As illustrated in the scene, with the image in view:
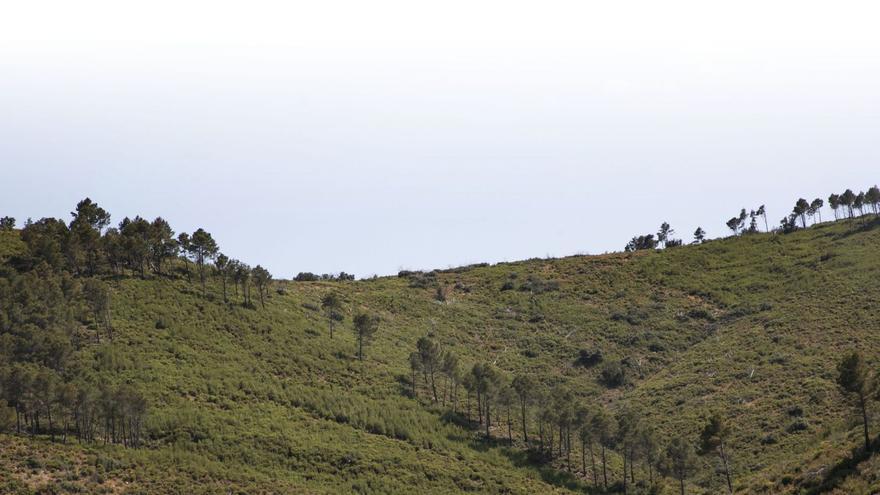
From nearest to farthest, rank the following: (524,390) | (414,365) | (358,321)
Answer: (524,390)
(414,365)
(358,321)

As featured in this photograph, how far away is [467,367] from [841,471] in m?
50.5

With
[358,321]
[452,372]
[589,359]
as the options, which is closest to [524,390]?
[452,372]

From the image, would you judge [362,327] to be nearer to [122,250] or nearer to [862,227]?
[122,250]

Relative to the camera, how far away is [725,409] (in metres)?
81.9

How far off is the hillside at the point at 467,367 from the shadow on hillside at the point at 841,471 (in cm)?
25

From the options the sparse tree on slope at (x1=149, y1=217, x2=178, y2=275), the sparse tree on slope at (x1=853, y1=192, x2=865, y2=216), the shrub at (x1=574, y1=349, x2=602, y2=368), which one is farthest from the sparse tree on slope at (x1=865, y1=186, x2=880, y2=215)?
the sparse tree on slope at (x1=149, y1=217, x2=178, y2=275)

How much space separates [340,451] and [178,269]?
42511 millimetres

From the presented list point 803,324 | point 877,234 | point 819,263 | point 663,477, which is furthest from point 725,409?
point 877,234

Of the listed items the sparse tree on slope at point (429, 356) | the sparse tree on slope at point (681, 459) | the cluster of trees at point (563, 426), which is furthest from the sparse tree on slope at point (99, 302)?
the sparse tree on slope at point (681, 459)

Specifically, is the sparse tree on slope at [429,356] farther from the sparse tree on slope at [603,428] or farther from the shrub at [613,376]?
the shrub at [613,376]

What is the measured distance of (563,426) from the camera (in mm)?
74625

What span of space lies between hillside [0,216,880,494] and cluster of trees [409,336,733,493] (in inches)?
42.3

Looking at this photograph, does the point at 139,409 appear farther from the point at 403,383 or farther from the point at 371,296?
the point at 371,296

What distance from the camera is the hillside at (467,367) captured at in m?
63.5
